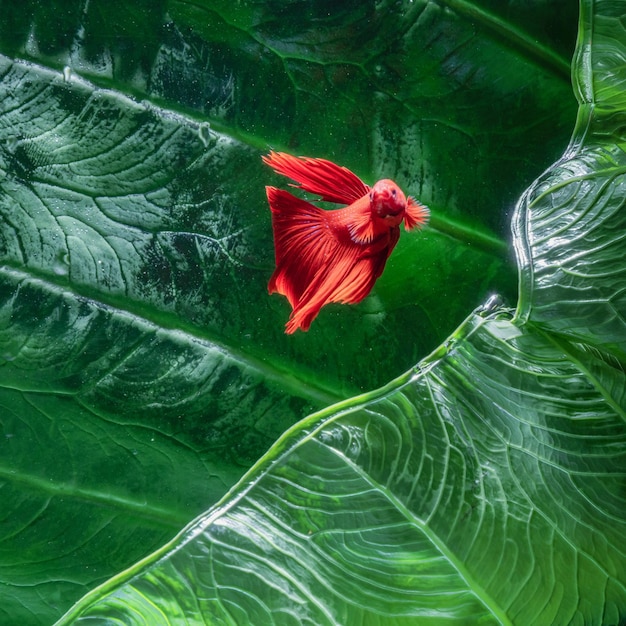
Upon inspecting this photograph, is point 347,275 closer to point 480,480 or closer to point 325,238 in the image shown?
point 325,238

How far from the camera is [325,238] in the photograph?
0.85 m

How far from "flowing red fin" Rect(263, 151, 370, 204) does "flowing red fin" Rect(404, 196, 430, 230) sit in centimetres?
5

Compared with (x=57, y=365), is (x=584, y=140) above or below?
above

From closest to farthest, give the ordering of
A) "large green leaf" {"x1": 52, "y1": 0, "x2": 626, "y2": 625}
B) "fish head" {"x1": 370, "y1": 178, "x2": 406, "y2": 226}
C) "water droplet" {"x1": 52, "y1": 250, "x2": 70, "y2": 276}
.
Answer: "large green leaf" {"x1": 52, "y1": 0, "x2": 626, "y2": 625}
"fish head" {"x1": 370, "y1": 178, "x2": 406, "y2": 226}
"water droplet" {"x1": 52, "y1": 250, "x2": 70, "y2": 276}

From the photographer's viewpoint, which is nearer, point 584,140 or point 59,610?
point 584,140

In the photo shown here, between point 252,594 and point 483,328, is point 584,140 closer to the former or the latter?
point 483,328

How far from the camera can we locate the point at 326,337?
90cm

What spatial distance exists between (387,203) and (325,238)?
0.36 ft

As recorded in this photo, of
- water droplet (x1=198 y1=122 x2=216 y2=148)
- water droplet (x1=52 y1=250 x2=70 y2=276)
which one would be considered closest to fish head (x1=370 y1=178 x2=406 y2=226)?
water droplet (x1=198 y1=122 x2=216 y2=148)

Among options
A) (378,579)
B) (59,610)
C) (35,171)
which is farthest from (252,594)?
(35,171)

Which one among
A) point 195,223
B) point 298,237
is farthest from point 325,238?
point 195,223

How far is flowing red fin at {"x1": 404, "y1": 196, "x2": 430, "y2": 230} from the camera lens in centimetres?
85

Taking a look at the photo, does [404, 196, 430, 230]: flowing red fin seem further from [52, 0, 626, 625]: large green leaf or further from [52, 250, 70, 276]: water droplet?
[52, 250, 70, 276]: water droplet

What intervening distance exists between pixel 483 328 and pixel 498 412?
85mm
